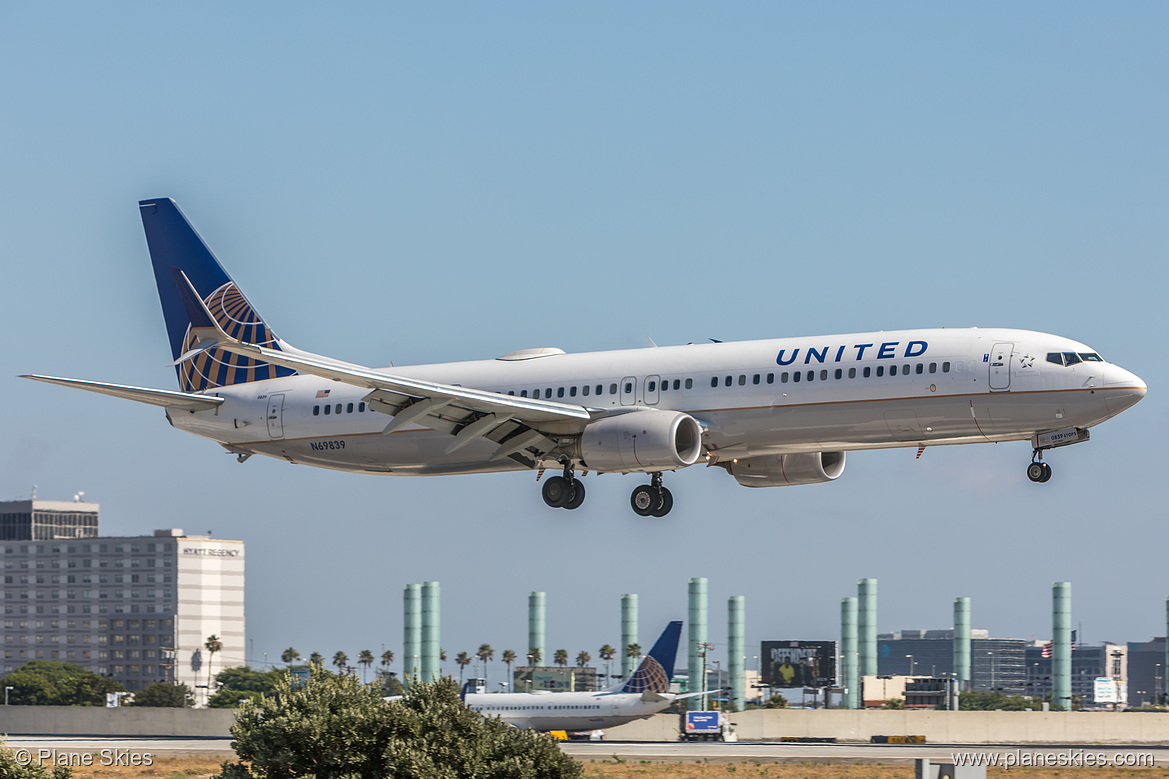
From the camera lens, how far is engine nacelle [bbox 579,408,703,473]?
46.0m

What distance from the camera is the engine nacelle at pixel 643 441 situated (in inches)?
1810

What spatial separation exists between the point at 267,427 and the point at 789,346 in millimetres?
20590

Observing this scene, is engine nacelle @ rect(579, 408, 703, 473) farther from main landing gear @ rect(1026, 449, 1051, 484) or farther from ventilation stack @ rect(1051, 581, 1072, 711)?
ventilation stack @ rect(1051, 581, 1072, 711)

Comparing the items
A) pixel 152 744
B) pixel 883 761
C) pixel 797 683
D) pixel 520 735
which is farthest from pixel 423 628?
pixel 520 735

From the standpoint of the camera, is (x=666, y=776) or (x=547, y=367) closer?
(x=547, y=367)

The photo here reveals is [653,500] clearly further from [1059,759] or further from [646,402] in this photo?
[1059,759]

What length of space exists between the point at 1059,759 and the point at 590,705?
36364 millimetres

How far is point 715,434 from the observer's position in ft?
153

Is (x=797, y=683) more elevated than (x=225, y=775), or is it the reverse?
(x=225, y=775)

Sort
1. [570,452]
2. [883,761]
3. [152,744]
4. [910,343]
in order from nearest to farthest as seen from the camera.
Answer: [910,343], [570,452], [883,761], [152,744]

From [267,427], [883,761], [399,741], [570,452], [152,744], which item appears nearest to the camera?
[399,741]

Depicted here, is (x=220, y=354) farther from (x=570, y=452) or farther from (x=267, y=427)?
(x=570, y=452)

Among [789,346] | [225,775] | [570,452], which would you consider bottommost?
[225,775]

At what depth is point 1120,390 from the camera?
42156mm
